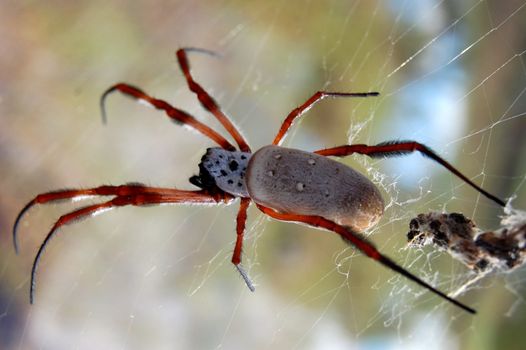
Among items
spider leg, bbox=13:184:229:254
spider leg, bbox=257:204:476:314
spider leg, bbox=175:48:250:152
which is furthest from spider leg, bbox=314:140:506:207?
spider leg, bbox=13:184:229:254

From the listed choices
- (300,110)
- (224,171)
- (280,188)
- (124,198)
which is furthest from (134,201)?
(300,110)

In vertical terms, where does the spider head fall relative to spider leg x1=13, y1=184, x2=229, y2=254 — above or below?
above

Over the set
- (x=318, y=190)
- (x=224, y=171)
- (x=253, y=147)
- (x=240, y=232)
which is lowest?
(x=253, y=147)

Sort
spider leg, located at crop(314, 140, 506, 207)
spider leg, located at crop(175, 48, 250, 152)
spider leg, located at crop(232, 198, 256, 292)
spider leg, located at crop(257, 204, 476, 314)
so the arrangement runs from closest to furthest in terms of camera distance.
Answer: spider leg, located at crop(257, 204, 476, 314) → spider leg, located at crop(314, 140, 506, 207) → spider leg, located at crop(232, 198, 256, 292) → spider leg, located at crop(175, 48, 250, 152)

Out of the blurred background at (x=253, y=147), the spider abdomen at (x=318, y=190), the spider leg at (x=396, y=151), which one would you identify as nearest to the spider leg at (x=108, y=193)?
the blurred background at (x=253, y=147)

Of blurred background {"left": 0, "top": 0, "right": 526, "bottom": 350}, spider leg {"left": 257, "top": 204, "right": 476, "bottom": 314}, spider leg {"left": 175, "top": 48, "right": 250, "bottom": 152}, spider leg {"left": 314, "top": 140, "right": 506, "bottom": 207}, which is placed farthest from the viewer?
Answer: spider leg {"left": 175, "top": 48, "right": 250, "bottom": 152}

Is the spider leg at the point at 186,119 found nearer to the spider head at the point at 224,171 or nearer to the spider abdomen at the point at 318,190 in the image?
the spider head at the point at 224,171

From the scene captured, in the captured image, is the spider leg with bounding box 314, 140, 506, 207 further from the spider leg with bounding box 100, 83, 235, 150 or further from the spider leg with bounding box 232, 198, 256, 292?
the spider leg with bounding box 100, 83, 235, 150

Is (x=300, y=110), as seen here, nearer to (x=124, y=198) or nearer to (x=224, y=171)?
(x=224, y=171)
